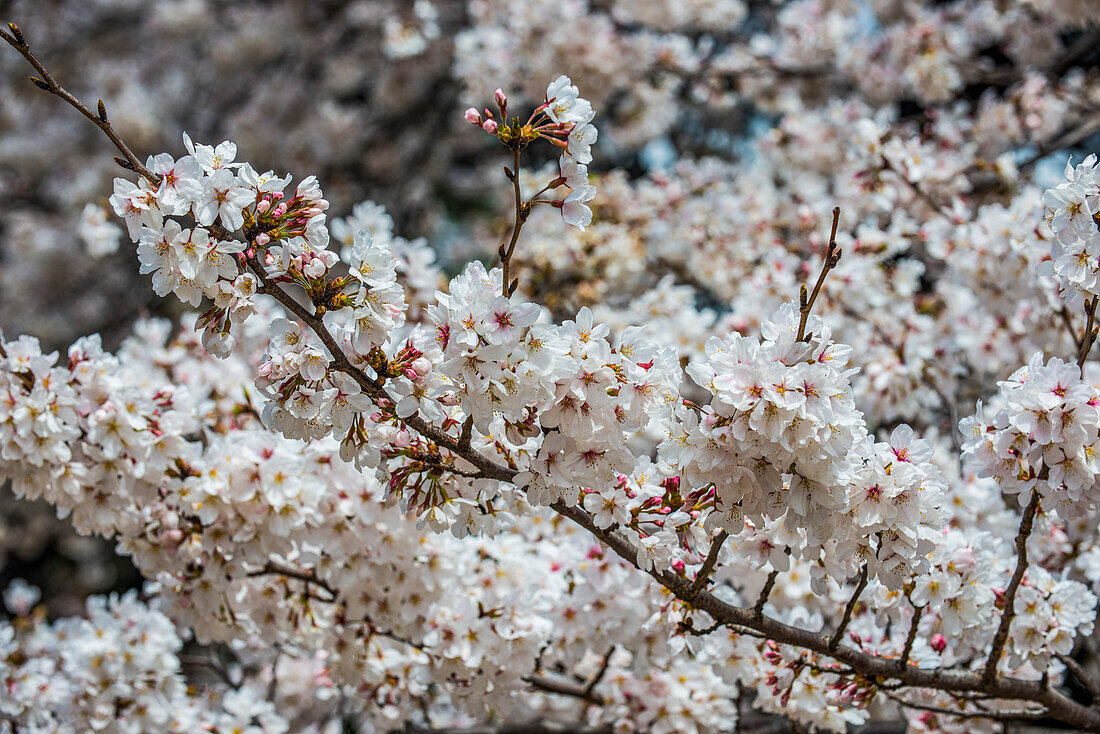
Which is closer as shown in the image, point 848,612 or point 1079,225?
point 1079,225

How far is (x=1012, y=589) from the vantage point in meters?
2.00

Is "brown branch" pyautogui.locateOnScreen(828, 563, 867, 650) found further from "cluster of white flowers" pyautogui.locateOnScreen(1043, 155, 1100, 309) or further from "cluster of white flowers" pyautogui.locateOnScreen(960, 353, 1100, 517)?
"cluster of white flowers" pyautogui.locateOnScreen(1043, 155, 1100, 309)

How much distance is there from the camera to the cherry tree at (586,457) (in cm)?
163

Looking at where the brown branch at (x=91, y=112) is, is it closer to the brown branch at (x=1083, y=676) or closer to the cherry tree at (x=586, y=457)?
the cherry tree at (x=586, y=457)

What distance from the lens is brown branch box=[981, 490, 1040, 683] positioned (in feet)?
6.41

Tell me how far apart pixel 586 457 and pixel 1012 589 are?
43.2 inches

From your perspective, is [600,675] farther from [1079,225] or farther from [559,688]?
[1079,225]

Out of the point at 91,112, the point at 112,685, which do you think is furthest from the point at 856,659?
the point at 112,685

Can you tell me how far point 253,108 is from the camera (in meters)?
8.60

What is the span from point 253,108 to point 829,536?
8257 millimetres

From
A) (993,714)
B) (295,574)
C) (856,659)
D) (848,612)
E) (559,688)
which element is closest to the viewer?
(848,612)

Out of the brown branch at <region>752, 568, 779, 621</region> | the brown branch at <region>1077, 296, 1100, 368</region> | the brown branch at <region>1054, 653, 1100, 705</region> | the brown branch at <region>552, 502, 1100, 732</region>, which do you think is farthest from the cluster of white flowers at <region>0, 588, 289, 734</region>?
the brown branch at <region>1077, 296, 1100, 368</region>

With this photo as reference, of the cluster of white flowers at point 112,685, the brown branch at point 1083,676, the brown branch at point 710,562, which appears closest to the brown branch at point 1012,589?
the brown branch at point 1083,676

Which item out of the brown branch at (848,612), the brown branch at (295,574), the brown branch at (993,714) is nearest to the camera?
the brown branch at (848,612)
